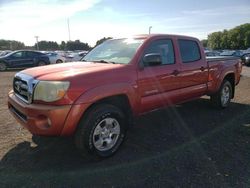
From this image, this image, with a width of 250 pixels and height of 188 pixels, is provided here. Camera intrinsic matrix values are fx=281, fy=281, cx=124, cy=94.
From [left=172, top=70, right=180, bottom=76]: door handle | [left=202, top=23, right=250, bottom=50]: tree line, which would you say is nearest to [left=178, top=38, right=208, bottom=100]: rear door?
[left=172, top=70, right=180, bottom=76]: door handle

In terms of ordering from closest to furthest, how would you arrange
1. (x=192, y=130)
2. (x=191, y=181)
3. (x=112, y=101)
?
(x=191, y=181) < (x=112, y=101) < (x=192, y=130)

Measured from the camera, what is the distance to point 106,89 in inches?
154

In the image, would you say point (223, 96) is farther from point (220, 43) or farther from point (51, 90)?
point (220, 43)

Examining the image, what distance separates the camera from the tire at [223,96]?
7000 mm

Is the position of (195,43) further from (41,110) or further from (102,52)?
(41,110)

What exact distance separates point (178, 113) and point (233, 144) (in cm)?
208

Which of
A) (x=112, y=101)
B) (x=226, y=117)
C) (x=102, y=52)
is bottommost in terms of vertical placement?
(x=226, y=117)

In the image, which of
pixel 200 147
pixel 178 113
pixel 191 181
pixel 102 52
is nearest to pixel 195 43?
pixel 178 113

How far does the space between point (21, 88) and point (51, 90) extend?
808mm

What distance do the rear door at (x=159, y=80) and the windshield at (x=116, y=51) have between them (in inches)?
9.7

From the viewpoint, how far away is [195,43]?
250 inches

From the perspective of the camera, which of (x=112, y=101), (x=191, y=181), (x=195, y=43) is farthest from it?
(x=195, y=43)

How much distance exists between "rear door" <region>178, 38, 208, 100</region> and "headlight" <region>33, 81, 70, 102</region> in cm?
257

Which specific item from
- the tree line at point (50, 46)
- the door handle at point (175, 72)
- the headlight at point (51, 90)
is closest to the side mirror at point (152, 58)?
the door handle at point (175, 72)
